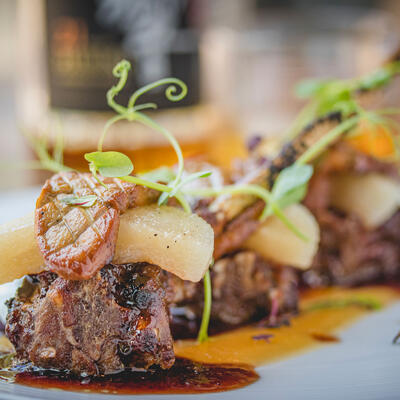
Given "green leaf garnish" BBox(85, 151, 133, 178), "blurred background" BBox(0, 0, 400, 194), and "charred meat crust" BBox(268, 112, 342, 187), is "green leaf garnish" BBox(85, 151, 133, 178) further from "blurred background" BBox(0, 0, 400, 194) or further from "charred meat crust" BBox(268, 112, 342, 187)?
"blurred background" BBox(0, 0, 400, 194)

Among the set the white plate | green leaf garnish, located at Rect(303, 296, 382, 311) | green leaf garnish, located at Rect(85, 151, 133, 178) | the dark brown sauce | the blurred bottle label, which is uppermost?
the blurred bottle label

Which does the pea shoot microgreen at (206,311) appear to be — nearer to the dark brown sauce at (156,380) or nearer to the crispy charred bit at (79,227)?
the dark brown sauce at (156,380)

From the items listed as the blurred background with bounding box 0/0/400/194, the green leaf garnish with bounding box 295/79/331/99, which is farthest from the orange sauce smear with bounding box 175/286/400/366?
the blurred background with bounding box 0/0/400/194

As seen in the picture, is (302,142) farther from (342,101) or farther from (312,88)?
(312,88)

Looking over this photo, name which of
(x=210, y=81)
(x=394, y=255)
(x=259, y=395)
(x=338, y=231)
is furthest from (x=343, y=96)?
(x=210, y=81)

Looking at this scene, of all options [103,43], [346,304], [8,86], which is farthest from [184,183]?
[8,86]

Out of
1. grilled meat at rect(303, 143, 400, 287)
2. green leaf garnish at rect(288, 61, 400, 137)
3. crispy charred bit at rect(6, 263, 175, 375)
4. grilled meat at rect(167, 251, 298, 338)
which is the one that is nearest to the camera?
crispy charred bit at rect(6, 263, 175, 375)
